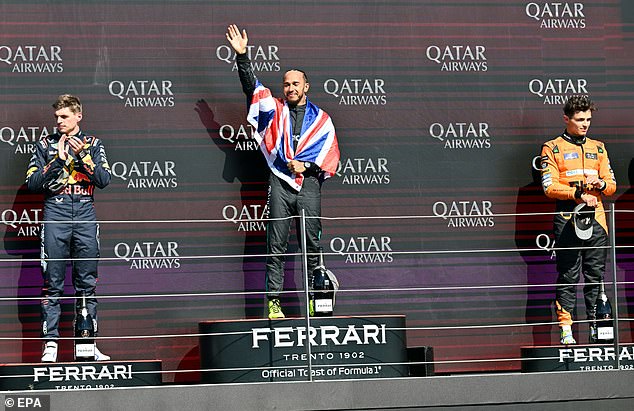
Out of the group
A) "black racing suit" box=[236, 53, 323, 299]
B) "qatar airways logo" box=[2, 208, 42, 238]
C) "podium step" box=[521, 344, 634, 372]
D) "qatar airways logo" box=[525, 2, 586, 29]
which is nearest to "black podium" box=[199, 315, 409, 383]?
"black racing suit" box=[236, 53, 323, 299]

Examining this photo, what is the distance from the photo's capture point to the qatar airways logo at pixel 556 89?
287 inches

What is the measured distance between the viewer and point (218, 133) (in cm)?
696

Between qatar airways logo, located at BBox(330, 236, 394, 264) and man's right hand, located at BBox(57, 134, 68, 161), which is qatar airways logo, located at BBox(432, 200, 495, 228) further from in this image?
man's right hand, located at BBox(57, 134, 68, 161)

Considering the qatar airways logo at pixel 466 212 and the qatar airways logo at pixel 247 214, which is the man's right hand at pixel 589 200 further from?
the qatar airways logo at pixel 247 214

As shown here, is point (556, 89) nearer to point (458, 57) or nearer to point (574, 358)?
point (458, 57)

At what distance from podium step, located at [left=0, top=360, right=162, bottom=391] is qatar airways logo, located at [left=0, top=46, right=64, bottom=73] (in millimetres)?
1872

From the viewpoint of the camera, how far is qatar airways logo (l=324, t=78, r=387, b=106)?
23.3 feet

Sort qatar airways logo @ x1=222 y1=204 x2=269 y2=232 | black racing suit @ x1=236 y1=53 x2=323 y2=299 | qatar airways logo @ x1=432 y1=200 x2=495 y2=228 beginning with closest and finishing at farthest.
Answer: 1. black racing suit @ x1=236 y1=53 x2=323 y2=299
2. qatar airways logo @ x1=222 y1=204 x2=269 y2=232
3. qatar airways logo @ x1=432 y1=200 x2=495 y2=228

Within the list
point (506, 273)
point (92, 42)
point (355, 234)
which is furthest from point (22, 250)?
point (506, 273)

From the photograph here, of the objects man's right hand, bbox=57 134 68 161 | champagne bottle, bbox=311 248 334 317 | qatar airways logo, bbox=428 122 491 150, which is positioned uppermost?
qatar airways logo, bbox=428 122 491 150

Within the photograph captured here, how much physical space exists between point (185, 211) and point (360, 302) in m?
1.15

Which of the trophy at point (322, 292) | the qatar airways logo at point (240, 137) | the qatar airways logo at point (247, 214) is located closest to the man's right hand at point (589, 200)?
the trophy at point (322, 292)

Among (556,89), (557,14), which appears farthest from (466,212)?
(557,14)

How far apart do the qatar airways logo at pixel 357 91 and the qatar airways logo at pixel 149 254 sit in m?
1.32
